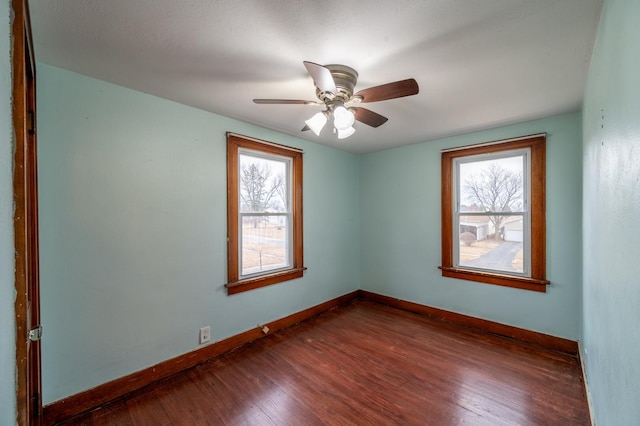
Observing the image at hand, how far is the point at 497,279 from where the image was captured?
3014mm

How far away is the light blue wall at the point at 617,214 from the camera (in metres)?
0.88

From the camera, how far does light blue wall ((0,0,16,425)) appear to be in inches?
29.5

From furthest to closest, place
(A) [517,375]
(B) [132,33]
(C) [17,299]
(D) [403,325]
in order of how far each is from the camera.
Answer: (D) [403,325] < (A) [517,375] < (B) [132,33] < (C) [17,299]

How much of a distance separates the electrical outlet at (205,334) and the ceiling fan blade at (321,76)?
7.43 feet

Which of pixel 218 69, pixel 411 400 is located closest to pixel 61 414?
pixel 411 400

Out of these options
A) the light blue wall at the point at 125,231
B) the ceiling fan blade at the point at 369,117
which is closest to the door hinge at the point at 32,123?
the light blue wall at the point at 125,231

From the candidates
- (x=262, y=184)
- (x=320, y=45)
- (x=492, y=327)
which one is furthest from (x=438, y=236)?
(x=320, y=45)

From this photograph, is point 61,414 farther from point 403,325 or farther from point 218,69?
point 403,325

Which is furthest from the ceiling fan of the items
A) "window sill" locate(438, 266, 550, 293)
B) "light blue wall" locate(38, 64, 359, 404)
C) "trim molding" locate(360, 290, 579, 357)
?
"trim molding" locate(360, 290, 579, 357)

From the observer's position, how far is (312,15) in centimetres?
132

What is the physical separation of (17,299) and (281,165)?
2655 millimetres

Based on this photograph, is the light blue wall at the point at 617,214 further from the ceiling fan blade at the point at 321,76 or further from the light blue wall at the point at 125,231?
the light blue wall at the point at 125,231

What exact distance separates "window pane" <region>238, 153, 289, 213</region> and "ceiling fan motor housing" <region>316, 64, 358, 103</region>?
1.43 m

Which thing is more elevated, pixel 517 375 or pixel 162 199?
pixel 162 199
